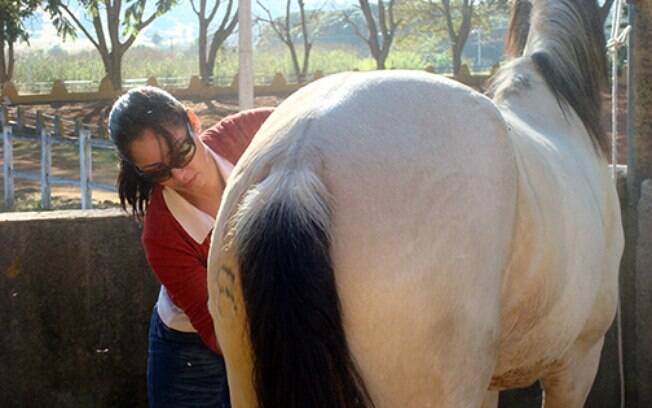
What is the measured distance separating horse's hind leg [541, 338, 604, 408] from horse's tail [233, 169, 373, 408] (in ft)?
5.47

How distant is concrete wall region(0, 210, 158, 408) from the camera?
13.8 feet

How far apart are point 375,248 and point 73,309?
257cm

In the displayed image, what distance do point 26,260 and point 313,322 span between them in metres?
2.52

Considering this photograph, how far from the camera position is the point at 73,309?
4.27 metres

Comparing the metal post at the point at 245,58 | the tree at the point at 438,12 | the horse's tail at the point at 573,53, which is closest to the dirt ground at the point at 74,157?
the metal post at the point at 245,58

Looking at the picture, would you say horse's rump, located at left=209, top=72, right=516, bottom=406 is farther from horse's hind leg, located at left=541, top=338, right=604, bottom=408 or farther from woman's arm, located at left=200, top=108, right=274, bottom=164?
horse's hind leg, located at left=541, top=338, right=604, bottom=408

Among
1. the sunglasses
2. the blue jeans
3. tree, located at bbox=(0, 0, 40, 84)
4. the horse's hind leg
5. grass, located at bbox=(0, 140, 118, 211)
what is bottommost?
grass, located at bbox=(0, 140, 118, 211)

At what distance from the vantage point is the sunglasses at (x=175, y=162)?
278 cm

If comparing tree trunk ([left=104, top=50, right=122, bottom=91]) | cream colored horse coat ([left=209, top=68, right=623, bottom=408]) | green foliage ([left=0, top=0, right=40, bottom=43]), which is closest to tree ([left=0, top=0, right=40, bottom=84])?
green foliage ([left=0, top=0, right=40, bottom=43])

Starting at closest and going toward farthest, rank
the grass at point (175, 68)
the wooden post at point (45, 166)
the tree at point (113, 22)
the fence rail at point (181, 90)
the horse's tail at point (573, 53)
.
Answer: the horse's tail at point (573, 53) < the wooden post at point (45, 166) < the tree at point (113, 22) < the fence rail at point (181, 90) < the grass at point (175, 68)

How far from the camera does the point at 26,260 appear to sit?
419 centimetres

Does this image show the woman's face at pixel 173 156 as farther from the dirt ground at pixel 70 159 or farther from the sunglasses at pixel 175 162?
the dirt ground at pixel 70 159

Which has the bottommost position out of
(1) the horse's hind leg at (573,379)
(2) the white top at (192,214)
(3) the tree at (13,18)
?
(1) the horse's hind leg at (573,379)

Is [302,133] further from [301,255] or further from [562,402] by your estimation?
[562,402]
